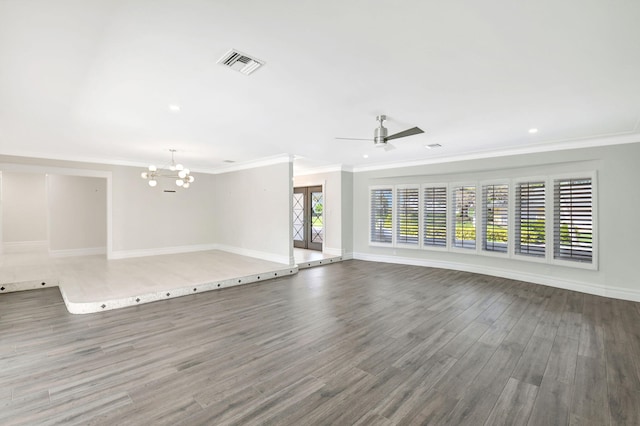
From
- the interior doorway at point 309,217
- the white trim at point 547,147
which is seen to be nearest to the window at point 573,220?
the white trim at point 547,147

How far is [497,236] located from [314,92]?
17.2ft

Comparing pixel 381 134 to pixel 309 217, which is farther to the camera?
pixel 309 217

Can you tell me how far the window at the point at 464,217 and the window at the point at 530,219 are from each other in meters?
0.85

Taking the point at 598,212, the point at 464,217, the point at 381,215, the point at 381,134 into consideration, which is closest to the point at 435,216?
the point at 464,217

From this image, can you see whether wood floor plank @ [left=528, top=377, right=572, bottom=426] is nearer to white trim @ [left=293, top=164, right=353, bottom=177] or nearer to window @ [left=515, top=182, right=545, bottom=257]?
window @ [left=515, top=182, right=545, bottom=257]

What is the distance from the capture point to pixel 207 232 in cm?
934

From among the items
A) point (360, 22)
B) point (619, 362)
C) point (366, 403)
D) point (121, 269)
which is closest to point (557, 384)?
point (619, 362)

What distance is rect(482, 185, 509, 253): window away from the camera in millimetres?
6070

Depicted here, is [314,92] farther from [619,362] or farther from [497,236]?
[497,236]

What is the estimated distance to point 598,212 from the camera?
4.96m

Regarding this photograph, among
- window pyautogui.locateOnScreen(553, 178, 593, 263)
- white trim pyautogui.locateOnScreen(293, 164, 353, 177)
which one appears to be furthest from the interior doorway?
window pyautogui.locateOnScreen(553, 178, 593, 263)

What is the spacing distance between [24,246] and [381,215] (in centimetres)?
1152

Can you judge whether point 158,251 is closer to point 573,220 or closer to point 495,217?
point 495,217

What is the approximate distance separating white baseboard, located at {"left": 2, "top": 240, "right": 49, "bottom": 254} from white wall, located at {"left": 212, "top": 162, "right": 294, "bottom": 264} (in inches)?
227
